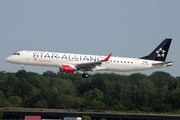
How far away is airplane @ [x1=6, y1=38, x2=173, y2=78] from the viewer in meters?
91.5

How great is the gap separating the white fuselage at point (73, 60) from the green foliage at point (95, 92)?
29558 mm

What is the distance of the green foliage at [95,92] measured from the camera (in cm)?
13438

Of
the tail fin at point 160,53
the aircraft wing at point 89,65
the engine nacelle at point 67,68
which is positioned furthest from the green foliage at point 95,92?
the engine nacelle at point 67,68

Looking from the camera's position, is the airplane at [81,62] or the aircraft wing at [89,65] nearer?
the airplane at [81,62]

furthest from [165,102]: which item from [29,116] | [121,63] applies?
[121,63]

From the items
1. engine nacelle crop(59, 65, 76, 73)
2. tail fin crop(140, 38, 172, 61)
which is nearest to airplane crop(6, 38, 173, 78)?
engine nacelle crop(59, 65, 76, 73)

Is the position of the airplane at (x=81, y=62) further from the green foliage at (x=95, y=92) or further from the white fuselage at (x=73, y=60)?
the green foliage at (x=95, y=92)

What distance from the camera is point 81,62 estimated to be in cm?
9338

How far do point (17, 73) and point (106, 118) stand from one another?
242 ft

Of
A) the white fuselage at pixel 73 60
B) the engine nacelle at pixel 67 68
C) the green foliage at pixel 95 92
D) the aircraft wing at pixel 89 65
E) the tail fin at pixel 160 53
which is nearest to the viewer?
the white fuselage at pixel 73 60

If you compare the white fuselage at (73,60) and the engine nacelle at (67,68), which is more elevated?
the white fuselage at (73,60)

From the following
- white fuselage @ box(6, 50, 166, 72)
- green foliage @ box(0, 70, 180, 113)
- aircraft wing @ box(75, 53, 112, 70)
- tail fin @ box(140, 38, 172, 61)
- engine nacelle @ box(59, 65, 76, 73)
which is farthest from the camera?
green foliage @ box(0, 70, 180, 113)

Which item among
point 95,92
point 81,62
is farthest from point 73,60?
point 95,92

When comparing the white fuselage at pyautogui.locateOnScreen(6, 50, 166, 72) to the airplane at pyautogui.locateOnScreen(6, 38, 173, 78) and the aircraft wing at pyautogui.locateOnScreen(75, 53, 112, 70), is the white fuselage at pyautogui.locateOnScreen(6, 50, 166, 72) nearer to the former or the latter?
the airplane at pyautogui.locateOnScreen(6, 38, 173, 78)
